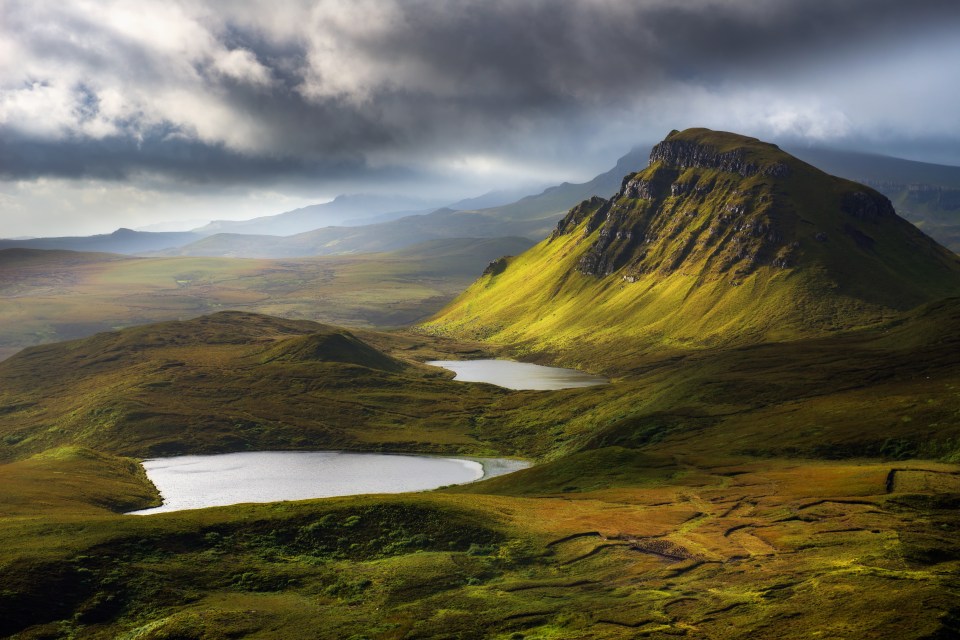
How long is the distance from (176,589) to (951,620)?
73.4 meters

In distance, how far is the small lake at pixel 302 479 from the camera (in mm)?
162125

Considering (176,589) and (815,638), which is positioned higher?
(815,638)

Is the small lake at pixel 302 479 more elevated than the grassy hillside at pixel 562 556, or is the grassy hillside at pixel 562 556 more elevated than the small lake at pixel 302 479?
the grassy hillside at pixel 562 556

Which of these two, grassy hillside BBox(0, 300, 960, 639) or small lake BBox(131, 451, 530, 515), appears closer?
grassy hillside BBox(0, 300, 960, 639)

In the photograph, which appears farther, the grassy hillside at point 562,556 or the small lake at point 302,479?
the small lake at point 302,479

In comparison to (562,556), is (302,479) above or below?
below

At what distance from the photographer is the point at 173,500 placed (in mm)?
164625

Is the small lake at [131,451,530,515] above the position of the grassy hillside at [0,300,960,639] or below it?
below

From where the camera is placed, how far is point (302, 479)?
180250mm

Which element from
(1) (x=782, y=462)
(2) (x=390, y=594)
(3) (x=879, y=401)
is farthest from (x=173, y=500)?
(3) (x=879, y=401)

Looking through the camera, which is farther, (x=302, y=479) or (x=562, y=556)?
(x=302, y=479)

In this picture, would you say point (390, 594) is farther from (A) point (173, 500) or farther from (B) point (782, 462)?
(A) point (173, 500)

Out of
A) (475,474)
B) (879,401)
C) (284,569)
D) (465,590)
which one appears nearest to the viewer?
(465,590)

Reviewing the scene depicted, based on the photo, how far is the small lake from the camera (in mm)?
162125
